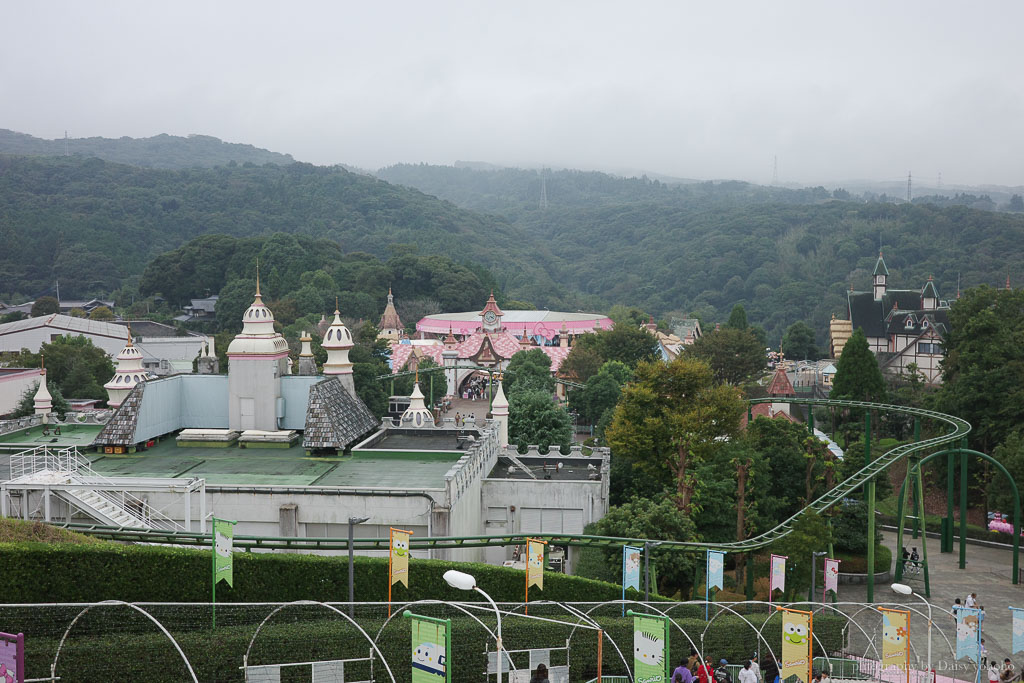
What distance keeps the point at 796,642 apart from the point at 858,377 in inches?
1643

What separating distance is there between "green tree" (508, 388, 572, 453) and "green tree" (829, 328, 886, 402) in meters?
18.4

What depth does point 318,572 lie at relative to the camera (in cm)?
2425

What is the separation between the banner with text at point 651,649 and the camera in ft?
60.0

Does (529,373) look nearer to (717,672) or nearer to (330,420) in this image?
(330,420)

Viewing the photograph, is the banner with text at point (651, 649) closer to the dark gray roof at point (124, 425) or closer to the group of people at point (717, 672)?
the group of people at point (717, 672)

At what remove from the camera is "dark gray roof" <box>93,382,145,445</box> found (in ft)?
123

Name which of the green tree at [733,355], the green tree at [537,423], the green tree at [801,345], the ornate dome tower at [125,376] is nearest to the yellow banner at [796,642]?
→ the green tree at [537,423]

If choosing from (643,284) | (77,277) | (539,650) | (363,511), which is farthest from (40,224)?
(539,650)

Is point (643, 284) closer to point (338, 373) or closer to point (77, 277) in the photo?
point (77, 277)

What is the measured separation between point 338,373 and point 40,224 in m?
143

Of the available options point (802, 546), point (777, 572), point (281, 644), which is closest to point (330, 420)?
point (777, 572)

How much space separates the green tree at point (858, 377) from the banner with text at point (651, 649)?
44.2 meters

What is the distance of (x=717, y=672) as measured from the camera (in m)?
23.1

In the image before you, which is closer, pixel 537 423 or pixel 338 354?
pixel 338 354
